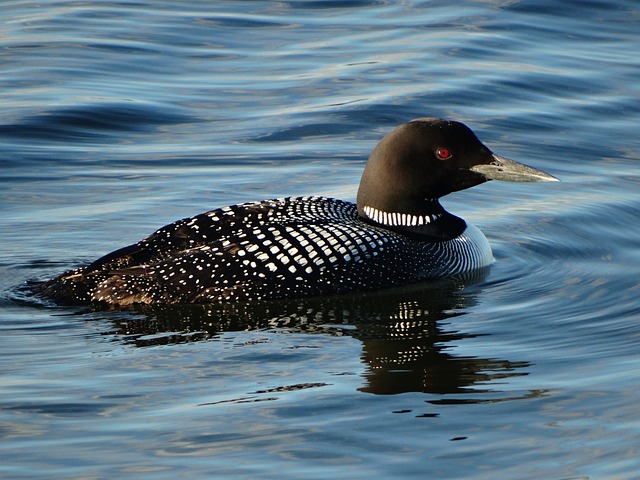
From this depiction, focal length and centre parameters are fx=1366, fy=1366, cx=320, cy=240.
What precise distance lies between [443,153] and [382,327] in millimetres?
1069

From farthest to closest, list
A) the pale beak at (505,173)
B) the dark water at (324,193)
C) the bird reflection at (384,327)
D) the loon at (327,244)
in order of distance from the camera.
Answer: the pale beak at (505,173) < the loon at (327,244) < the bird reflection at (384,327) < the dark water at (324,193)

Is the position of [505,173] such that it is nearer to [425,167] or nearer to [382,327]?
[425,167]

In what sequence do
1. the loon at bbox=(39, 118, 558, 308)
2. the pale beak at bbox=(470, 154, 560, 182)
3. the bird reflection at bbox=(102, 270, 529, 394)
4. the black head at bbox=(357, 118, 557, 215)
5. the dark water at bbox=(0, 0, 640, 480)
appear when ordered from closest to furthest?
the dark water at bbox=(0, 0, 640, 480)
the bird reflection at bbox=(102, 270, 529, 394)
the loon at bbox=(39, 118, 558, 308)
the black head at bbox=(357, 118, 557, 215)
the pale beak at bbox=(470, 154, 560, 182)

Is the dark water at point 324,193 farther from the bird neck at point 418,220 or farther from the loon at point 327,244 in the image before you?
the bird neck at point 418,220

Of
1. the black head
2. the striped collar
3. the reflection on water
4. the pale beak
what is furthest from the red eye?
the reflection on water

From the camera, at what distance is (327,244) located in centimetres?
616

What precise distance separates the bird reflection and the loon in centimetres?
6

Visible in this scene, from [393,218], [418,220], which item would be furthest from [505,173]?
[393,218]

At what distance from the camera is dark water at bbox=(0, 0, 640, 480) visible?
446 cm

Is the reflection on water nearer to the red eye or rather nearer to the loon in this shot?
the loon

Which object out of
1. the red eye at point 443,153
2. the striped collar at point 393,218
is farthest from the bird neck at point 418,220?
the red eye at point 443,153

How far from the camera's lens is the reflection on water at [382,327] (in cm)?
516

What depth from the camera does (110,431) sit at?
4.50 meters

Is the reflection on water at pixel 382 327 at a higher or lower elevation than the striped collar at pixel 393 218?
lower
